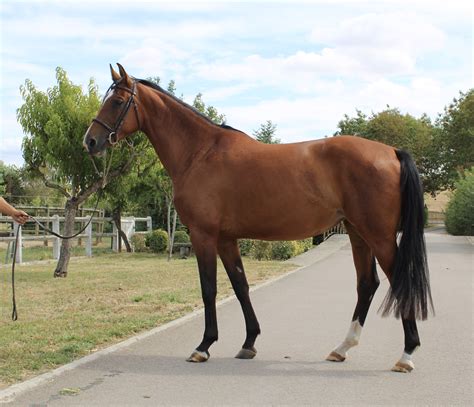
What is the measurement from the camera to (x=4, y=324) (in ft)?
24.0

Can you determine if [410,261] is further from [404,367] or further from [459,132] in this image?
[459,132]

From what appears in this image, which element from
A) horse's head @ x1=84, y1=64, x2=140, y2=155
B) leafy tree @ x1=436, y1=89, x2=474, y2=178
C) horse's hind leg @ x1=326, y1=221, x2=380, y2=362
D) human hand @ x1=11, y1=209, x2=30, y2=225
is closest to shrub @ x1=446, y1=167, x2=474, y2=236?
leafy tree @ x1=436, y1=89, x2=474, y2=178

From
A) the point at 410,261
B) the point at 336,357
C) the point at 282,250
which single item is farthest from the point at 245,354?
the point at 282,250

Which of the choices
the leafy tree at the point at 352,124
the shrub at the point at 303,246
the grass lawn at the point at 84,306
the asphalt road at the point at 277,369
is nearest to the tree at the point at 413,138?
the leafy tree at the point at 352,124

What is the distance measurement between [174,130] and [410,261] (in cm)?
259

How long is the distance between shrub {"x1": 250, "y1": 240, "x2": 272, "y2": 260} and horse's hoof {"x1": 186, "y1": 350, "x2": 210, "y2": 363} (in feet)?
43.9

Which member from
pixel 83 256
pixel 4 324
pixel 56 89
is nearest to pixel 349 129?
pixel 83 256

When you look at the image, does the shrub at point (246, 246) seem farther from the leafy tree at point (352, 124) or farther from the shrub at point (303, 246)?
the leafy tree at point (352, 124)

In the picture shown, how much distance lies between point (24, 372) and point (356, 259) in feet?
10.5

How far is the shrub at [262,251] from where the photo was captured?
19.0 m

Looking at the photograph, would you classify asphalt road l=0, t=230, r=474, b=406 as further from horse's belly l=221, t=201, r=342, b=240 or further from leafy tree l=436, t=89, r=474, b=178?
leafy tree l=436, t=89, r=474, b=178

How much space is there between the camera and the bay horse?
17.3 feet

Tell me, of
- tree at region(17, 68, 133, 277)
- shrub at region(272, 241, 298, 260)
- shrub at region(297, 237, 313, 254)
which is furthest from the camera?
shrub at region(297, 237, 313, 254)

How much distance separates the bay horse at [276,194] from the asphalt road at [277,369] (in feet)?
1.05
